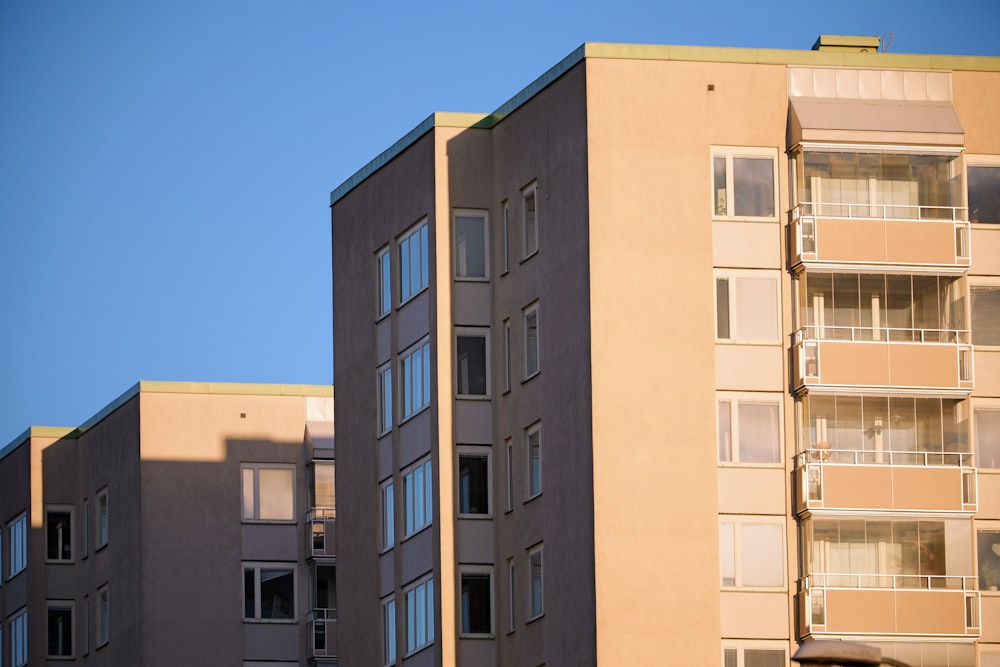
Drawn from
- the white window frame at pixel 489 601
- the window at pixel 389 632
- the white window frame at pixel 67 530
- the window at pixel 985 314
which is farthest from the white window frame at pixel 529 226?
the white window frame at pixel 67 530

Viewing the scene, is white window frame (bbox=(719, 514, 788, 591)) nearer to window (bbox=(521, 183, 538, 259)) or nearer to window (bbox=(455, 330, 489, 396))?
window (bbox=(455, 330, 489, 396))

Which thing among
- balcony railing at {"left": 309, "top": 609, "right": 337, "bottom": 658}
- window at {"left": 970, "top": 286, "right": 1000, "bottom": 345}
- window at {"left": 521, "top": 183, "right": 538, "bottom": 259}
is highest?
window at {"left": 521, "top": 183, "right": 538, "bottom": 259}

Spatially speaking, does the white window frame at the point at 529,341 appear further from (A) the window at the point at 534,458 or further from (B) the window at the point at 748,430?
(B) the window at the point at 748,430

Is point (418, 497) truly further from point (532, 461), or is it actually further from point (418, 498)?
point (532, 461)

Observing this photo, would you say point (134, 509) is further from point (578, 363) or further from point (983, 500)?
point (983, 500)

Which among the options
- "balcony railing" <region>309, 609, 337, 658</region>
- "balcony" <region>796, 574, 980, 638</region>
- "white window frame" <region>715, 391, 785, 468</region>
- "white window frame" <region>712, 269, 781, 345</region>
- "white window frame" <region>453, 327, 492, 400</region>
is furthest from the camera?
"balcony railing" <region>309, 609, 337, 658</region>

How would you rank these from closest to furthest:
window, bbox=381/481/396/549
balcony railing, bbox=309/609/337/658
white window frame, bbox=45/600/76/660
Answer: window, bbox=381/481/396/549 → balcony railing, bbox=309/609/337/658 → white window frame, bbox=45/600/76/660

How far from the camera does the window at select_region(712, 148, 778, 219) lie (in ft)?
197

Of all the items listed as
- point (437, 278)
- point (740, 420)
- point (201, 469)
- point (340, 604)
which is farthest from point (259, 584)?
point (740, 420)

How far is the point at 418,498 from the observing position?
64875mm

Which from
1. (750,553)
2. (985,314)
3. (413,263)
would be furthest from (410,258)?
(985,314)

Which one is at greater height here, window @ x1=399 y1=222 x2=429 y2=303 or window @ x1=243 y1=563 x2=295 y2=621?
window @ x1=399 y1=222 x2=429 y2=303

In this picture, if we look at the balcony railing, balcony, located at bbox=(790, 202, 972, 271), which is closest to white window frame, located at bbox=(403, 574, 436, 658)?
balcony, located at bbox=(790, 202, 972, 271)

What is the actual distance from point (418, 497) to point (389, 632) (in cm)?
408
